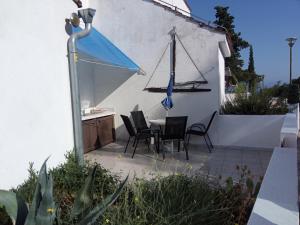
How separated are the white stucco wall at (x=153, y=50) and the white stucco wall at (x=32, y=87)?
5960 mm

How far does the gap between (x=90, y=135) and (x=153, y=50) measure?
17.5ft

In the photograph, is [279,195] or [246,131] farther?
[246,131]

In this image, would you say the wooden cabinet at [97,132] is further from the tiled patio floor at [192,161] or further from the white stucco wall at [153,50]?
the white stucco wall at [153,50]

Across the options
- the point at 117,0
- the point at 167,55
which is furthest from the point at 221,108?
the point at 117,0

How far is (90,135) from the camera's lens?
13.4 m

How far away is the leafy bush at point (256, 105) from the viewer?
44.7ft

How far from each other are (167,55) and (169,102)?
8.83 ft

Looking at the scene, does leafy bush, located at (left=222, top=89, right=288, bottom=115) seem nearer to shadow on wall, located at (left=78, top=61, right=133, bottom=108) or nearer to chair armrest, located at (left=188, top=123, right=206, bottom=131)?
chair armrest, located at (left=188, top=123, right=206, bottom=131)

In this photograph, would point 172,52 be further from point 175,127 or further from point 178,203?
point 178,203

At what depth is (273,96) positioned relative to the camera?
14758 millimetres

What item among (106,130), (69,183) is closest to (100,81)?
(106,130)

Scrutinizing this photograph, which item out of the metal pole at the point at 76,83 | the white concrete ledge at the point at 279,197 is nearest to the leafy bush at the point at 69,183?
the metal pole at the point at 76,83

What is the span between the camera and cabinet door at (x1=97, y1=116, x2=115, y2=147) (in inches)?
559

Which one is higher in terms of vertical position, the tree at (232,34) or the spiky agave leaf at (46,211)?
the tree at (232,34)
